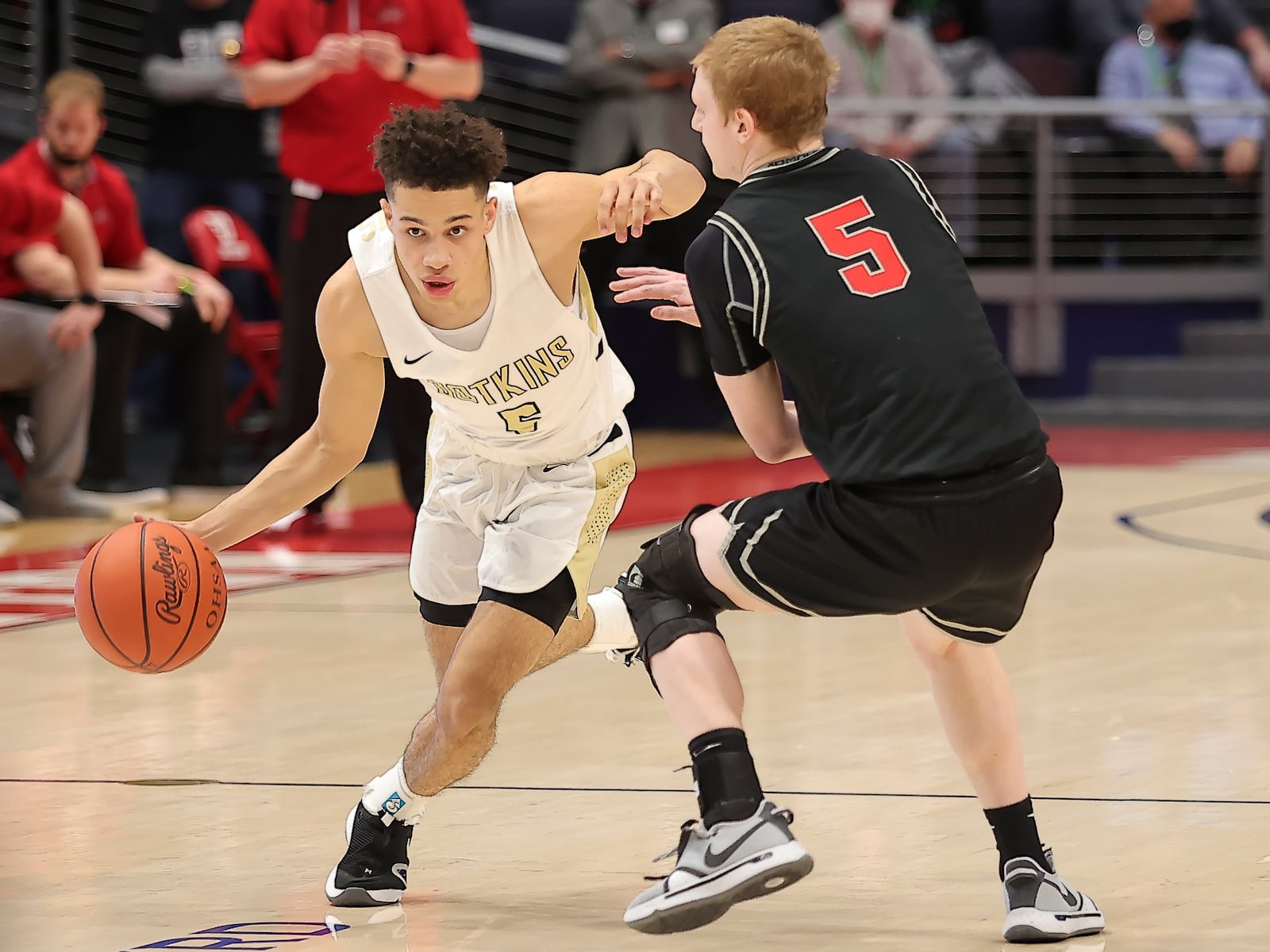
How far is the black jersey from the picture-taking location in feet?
11.1

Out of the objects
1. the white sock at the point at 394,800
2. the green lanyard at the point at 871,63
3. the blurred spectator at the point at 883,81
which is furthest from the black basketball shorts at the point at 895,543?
the green lanyard at the point at 871,63

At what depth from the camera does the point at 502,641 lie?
397cm

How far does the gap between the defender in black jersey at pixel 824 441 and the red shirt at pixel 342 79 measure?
5238 millimetres

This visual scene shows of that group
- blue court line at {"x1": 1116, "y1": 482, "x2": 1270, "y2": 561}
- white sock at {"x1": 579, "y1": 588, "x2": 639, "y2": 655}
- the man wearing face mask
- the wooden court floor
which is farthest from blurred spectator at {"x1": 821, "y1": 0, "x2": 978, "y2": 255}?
white sock at {"x1": 579, "y1": 588, "x2": 639, "y2": 655}

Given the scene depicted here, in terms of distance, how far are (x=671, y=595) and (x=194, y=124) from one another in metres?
8.83

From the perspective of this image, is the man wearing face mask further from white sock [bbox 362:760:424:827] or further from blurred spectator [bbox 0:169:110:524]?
white sock [bbox 362:760:424:827]

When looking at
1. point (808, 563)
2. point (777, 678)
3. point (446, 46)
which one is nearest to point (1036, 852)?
point (808, 563)

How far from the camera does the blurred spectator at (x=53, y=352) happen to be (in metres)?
9.23

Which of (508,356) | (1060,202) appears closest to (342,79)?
(508,356)

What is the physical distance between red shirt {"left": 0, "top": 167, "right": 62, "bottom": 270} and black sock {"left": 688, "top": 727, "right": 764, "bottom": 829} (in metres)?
6.54

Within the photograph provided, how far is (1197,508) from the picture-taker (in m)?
9.73

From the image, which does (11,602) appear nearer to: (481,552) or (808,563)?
(481,552)

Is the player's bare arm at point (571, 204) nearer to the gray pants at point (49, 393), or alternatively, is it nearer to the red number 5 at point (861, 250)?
the red number 5 at point (861, 250)

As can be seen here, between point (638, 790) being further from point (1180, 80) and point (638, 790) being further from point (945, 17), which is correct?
point (1180, 80)
